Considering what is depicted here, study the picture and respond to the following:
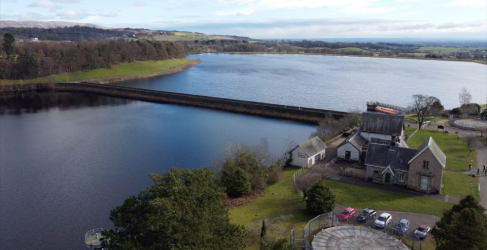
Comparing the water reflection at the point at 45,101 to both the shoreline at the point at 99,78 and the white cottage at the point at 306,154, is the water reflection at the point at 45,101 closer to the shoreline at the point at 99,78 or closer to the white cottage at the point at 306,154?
the shoreline at the point at 99,78

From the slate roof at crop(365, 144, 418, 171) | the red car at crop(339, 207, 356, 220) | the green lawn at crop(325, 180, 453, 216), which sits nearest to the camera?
the red car at crop(339, 207, 356, 220)

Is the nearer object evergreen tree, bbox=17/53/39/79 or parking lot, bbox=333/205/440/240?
parking lot, bbox=333/205/440/240

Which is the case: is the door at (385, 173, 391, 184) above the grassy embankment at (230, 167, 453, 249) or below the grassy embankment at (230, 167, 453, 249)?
above

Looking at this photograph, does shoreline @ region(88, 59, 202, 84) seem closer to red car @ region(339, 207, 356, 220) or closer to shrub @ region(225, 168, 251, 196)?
shrub @ region(225, 168, 251, 196)

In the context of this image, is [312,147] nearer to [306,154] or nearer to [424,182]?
[306,154]

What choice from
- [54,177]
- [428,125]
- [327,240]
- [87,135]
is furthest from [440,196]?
[87,135]

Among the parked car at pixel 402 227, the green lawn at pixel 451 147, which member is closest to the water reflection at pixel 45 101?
the green lawn at pixel 451 147

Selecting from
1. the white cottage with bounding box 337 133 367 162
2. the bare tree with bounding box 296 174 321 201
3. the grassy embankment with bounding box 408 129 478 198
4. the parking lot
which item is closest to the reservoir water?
the white cottage with bounding box 337 133 367 162
